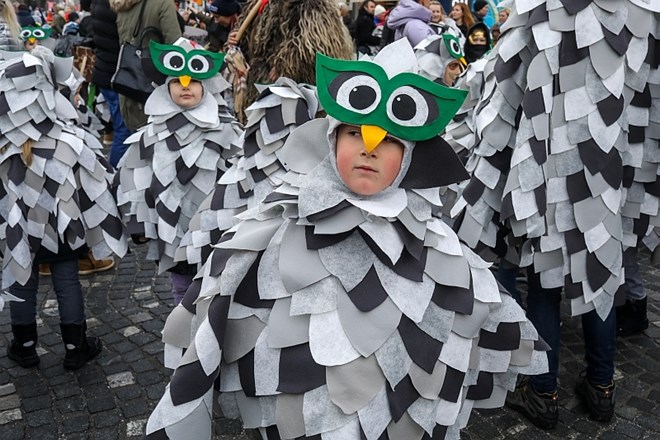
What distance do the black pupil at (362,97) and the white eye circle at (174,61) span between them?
1827mm

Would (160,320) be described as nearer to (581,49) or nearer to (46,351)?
(46,351)

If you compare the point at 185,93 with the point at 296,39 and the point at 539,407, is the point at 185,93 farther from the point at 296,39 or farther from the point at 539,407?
the point at 539,407

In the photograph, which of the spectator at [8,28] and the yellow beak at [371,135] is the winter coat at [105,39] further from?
the yellow beak at [371,135]

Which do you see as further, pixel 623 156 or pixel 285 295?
pixel 623 156

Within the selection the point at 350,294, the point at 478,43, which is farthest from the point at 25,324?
the point at 478,43

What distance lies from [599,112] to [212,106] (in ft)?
5.98

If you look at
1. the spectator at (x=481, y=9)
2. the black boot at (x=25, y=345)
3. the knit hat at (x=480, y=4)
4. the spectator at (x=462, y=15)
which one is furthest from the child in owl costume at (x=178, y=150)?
the knit hat at (x=480, y=4)

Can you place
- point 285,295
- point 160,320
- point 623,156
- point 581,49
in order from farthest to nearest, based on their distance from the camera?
1. point 160,320
2. point 623,156
3. point 581,49
4. point 285,295

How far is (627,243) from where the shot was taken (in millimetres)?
2633

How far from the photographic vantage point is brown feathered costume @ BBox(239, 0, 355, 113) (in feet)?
8.65

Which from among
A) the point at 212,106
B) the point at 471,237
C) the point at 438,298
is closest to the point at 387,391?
the point at 438,298

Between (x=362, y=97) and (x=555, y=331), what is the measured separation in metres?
1.70

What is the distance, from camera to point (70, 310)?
129 inches

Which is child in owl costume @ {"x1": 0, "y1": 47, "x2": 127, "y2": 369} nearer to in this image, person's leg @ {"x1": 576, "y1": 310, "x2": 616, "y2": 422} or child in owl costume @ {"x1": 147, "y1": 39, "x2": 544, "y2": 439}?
child in owl costume @ {"x1": 147, "y1": 39, "x2": 544, "y2": 439}
